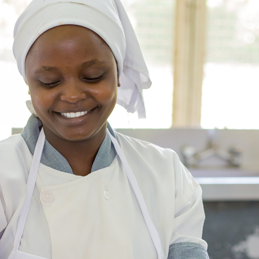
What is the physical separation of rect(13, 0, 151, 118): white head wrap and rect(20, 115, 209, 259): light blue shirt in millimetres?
143

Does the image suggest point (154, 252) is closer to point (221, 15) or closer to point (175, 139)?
point (175, 139)

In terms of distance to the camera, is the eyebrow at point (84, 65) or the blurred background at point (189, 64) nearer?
the eyebrow at point (84, 65)

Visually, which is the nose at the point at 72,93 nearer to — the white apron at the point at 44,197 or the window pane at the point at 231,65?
the white apron at the point at 44,197

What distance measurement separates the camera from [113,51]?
0.68m

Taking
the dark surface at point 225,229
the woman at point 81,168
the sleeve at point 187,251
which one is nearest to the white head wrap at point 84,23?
the woman at point 81,168

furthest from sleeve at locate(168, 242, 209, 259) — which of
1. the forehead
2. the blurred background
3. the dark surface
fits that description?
the blurred background

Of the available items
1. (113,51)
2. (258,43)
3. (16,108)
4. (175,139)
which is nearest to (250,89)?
(258,43)

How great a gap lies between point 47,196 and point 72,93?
236 millimetres

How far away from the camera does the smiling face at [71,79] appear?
0.60 meters

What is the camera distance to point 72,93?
61cm

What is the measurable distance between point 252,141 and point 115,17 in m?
1.51

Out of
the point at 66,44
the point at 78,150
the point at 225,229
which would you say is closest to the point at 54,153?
the point at 78,150

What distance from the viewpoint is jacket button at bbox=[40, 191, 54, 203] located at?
664 millimetres

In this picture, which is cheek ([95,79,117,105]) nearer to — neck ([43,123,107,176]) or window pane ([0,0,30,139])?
neck ([43,123,107,176])
